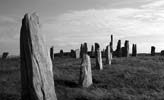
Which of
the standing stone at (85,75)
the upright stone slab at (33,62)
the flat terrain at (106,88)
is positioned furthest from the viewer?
the standing stone at (85,75)

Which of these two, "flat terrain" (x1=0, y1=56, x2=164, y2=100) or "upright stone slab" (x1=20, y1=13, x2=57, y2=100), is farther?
"flat terrain" (x1=0, y1=56, x2=164, y2=100)

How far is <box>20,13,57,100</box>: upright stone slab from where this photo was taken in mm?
10594

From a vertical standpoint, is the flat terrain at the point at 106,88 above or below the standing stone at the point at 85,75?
below

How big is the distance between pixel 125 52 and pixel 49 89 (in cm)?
3319

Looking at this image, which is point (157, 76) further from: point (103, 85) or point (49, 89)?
point (49, 89)

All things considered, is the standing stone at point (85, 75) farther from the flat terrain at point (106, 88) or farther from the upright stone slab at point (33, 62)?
the upright stone slab at point (33, 62)

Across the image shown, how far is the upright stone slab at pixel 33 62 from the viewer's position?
10594 mm

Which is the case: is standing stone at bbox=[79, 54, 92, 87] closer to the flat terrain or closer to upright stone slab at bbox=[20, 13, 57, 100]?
the flat terrain

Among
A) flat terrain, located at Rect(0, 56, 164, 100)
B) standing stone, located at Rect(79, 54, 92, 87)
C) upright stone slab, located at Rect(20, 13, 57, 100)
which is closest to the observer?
upright stone slab, located at Rect(20, 13, 57, 100)

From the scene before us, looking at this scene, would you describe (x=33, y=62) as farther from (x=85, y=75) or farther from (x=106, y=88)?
(x=85, y=75)

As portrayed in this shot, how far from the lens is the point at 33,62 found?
10.6 metres

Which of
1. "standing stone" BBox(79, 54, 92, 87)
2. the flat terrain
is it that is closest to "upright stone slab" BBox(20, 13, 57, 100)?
the flat terrain

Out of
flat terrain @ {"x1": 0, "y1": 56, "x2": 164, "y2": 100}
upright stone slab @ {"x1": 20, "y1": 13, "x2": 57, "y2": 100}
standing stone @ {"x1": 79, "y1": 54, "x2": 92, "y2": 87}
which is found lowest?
flat terrain @ {"x1": 0, "y1": 56, "x2": 164, "y2": 100}

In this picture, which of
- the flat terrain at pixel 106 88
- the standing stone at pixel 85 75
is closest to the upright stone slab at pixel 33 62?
A: the flat terrain at pixel 106 88
